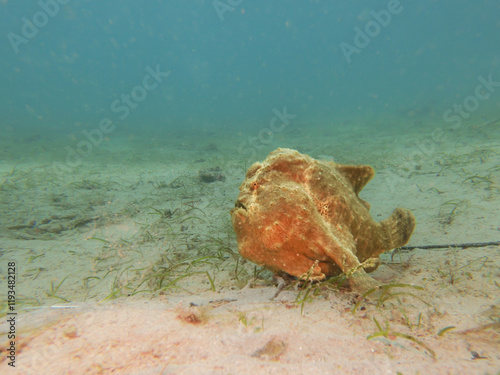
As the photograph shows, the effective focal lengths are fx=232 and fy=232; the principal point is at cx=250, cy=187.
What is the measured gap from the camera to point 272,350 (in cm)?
143

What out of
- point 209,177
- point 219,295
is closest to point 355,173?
point 219,295

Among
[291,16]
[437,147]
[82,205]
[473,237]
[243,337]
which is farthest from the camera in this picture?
[291,16]

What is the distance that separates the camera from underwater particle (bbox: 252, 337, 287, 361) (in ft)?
4.48

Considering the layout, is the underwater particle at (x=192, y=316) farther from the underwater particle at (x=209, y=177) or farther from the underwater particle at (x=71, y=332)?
the underwater particle at (x=209, y=177)

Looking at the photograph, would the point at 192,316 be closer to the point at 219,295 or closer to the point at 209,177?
the point at 219,295

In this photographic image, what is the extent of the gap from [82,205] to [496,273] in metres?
7.20

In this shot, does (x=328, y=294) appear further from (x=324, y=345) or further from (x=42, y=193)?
(x=42, y=193)

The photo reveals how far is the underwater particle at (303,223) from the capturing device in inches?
75.9

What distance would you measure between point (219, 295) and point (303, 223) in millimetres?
1077

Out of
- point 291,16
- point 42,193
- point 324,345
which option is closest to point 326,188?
point 324,345

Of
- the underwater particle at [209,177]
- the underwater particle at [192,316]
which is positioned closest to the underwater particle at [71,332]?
the underwater particle at [192,316]

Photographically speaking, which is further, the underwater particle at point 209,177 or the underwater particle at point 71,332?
the underwater particle at point 209,177

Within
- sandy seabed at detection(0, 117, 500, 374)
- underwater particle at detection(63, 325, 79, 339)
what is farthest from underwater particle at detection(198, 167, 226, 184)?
underwater particle at detection(63, 325, 79, 339)

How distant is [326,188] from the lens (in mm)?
2225
